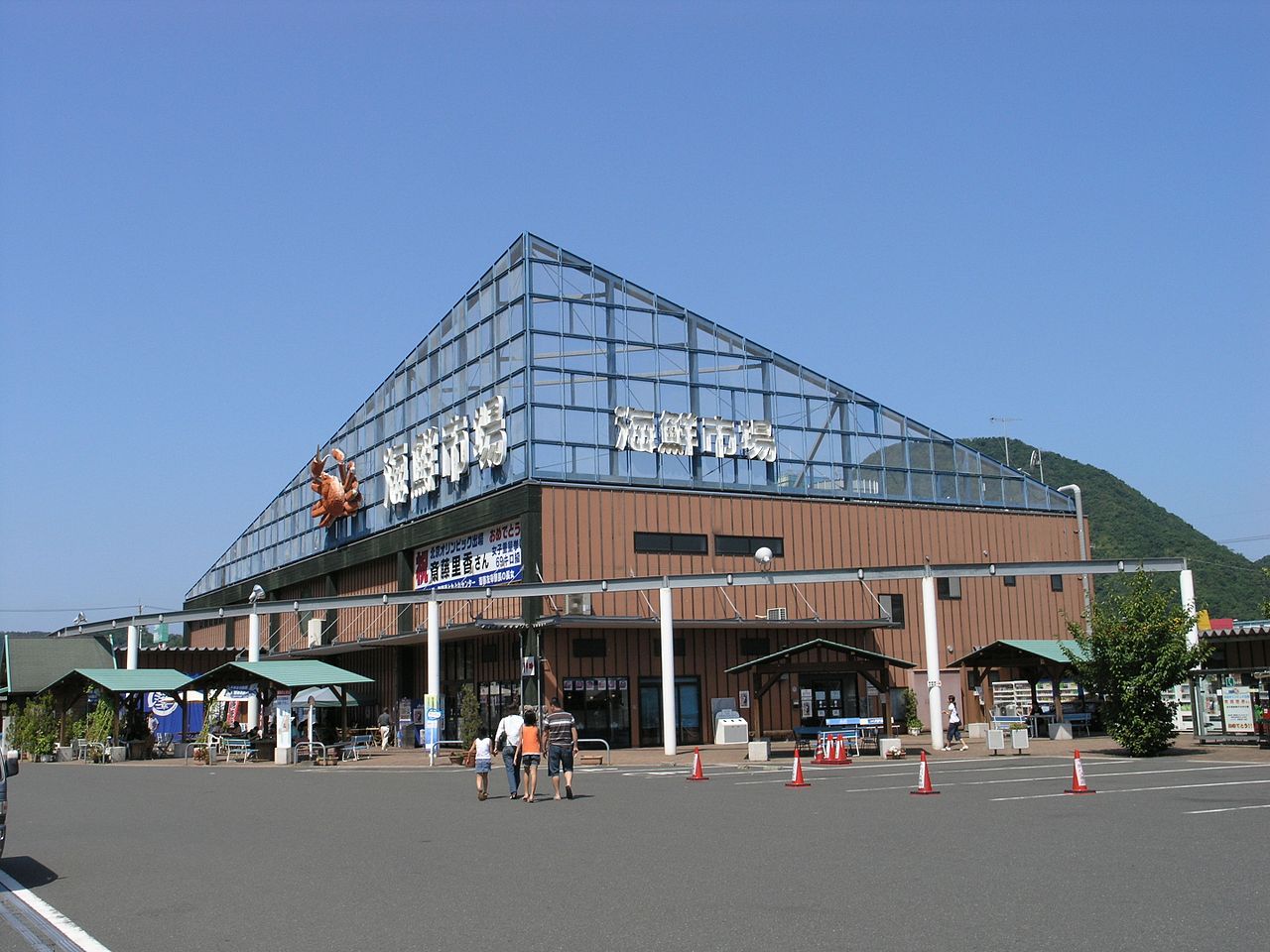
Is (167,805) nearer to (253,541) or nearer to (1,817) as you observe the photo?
(1,817)

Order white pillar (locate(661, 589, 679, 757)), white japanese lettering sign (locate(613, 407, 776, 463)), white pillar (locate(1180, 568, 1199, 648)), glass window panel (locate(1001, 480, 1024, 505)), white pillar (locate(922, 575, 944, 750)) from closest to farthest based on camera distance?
white pillar (locate(922, 575, 944, 750))
white pillar (locate(1180, 568, 1199, 648))
white pillar (locate(661, 589, 679, 757))
white japanese lettering sign (locate(613, 407, 776, 463))
glass window panel (locate(1001, 480, 1024, 505))

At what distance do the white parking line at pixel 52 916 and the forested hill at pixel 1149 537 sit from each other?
9465 cm

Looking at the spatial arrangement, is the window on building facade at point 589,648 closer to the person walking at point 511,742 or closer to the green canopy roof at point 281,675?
the green canopy roof at point 281,675

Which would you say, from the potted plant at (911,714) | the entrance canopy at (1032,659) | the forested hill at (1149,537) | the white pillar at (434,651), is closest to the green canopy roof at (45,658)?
the white pillar at (434,651)

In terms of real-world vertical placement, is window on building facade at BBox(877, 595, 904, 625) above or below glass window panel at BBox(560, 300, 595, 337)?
below

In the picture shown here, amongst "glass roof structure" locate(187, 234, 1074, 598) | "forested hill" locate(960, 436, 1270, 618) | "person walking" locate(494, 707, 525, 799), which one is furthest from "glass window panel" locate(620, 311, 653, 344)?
"forested hill" locate(960, 436, 1270, 618)

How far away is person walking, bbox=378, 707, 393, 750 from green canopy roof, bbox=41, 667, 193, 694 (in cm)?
707

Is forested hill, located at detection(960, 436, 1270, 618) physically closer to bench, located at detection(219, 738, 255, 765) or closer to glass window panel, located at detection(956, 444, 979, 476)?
→ glass window panel, located at detection(956, 444, 979, 476)

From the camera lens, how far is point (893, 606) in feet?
149

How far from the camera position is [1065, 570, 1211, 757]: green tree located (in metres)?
29.2

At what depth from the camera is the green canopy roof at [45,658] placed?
51125 millimetres

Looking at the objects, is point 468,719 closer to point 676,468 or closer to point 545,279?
point 676,468

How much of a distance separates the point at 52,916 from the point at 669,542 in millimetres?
31901

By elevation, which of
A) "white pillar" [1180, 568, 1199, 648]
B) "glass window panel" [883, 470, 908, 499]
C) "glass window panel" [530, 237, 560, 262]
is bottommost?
"white pillar" [1180, 568, 1199, 648]
